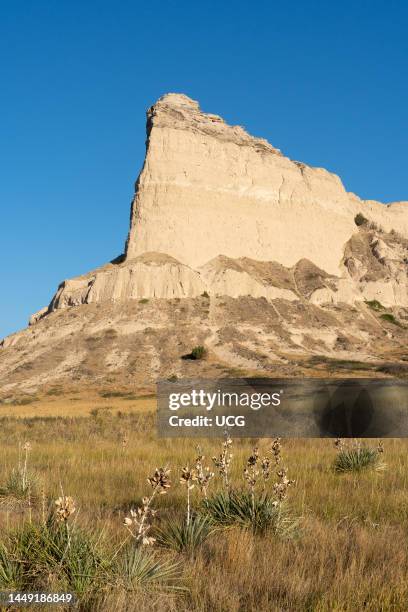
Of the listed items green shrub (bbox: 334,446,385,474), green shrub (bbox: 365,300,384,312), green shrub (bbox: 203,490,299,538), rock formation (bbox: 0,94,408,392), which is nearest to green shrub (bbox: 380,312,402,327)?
rock formation (bbox: 0,94,408,392)

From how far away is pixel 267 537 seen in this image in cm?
480

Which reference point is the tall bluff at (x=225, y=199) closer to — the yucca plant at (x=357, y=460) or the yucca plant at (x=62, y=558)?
the yucca plant at (x=357, y=460)

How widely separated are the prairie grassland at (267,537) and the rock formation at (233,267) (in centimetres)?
4025

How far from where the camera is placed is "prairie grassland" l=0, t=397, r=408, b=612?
3.47 m

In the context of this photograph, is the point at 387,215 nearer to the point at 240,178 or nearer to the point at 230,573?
the point at 240,178

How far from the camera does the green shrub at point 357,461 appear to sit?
325 inches

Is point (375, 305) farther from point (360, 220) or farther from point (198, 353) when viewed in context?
point (198, 353)

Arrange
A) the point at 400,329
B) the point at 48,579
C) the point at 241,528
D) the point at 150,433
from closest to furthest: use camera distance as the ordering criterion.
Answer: the point at 48,579 < the point at 241,528 < the point at 150,433 < the point at 400,329

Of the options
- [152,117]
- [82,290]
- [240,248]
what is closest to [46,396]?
[82,290]

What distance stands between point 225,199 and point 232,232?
515 centimetres

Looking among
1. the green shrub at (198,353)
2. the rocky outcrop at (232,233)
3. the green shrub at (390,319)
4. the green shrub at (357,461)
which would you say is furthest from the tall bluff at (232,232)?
the green shrub at (357,461)

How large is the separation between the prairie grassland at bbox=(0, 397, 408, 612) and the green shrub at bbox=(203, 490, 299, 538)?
0.10 metres

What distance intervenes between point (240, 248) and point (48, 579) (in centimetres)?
7137

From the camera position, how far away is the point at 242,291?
65.8 meters
